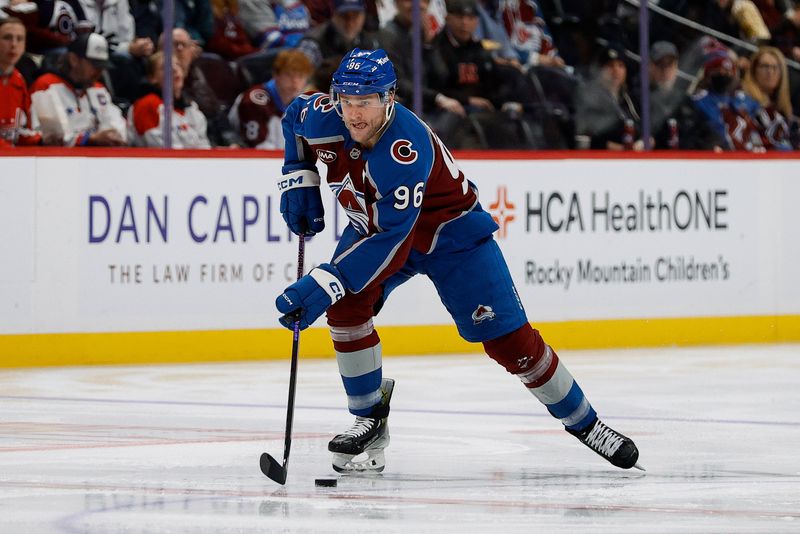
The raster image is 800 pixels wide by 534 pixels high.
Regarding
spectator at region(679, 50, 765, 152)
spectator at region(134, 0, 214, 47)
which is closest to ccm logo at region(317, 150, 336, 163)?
spectator at region(134, 0, 214, 47)

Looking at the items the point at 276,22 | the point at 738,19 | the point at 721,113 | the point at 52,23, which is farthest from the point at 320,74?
the point at 738,19

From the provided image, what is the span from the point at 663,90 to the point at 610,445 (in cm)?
530

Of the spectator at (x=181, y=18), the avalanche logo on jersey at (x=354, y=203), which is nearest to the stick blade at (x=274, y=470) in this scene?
the avalanche logo on jersey at (x=354, y=203)

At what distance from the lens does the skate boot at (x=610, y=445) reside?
433 cm

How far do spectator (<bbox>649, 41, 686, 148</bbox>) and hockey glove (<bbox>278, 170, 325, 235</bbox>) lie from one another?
5.12 m

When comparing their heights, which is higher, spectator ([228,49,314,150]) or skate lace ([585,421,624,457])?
spectator ([228,49,314,150])

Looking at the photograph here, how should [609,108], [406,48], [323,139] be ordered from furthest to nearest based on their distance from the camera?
[609,108], [406,48], [323,139]

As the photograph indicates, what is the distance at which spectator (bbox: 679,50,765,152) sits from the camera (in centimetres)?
942

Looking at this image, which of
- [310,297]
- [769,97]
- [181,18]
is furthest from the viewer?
[769,97]

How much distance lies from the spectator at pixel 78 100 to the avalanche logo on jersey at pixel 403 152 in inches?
151

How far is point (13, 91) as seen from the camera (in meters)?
7.36

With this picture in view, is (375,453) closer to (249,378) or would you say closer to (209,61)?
(249,378)

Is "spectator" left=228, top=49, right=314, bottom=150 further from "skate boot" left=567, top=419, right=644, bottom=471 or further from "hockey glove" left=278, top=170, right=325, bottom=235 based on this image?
"skate boot" left=567, top=419, right=644, bottom=471

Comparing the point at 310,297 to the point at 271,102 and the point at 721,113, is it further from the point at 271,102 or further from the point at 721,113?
the point at 721,113
